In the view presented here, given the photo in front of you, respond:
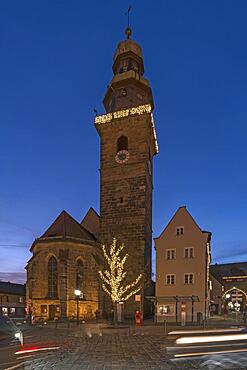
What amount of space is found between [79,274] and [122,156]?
14927mm

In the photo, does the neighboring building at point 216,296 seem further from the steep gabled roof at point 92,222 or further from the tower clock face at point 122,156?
the tower clock face at point 122,156

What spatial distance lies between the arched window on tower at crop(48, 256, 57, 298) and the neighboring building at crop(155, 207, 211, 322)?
12150 mm

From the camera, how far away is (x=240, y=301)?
76.6 meters

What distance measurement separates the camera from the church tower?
148 ft

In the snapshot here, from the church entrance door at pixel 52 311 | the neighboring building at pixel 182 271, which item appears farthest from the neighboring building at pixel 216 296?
the church entrance door at pixel 52 311

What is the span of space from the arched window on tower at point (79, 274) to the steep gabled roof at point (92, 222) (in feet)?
34.0

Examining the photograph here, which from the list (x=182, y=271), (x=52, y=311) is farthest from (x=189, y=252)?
(x=52, y=311)

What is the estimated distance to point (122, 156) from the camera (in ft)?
157

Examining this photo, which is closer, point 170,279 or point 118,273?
point 170,279

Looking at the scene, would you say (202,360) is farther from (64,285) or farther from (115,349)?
(64,285)

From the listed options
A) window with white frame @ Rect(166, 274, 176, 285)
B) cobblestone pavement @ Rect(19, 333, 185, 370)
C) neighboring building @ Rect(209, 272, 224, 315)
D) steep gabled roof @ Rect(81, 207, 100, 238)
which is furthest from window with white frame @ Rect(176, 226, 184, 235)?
neighboring building @ Rect(209, 272, 224, 315)

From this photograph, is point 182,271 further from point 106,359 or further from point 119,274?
point 106,359

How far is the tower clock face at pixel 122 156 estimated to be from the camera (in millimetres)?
47469

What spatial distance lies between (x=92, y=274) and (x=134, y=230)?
702 centimetres
